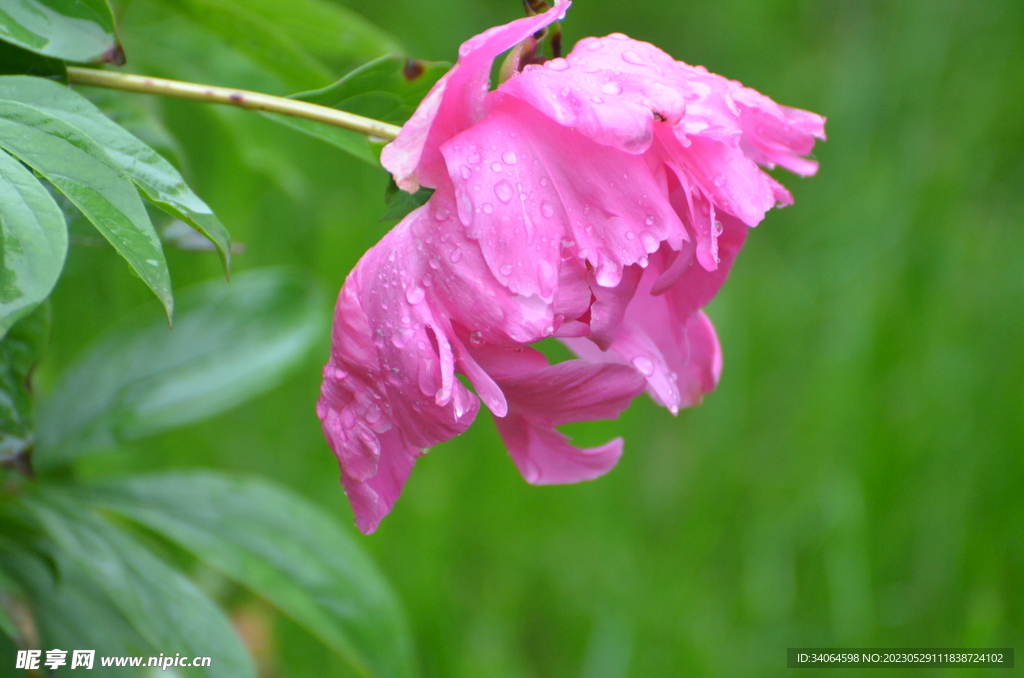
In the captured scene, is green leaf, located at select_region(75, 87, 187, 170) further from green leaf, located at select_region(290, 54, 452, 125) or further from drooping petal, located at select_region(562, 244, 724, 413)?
drooping petal, located at select_region(562, 244, 724, 413)

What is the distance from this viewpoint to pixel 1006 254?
122 cm

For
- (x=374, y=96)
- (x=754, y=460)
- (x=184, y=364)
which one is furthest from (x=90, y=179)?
(x=754, y=460)

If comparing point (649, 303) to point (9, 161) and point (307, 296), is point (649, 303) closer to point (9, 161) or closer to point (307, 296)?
point (9, 161)

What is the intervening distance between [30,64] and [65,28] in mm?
21

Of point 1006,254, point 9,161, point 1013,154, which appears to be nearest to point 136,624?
point 9,161

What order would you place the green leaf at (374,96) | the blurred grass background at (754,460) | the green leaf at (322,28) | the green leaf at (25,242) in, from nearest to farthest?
the green leaf at (25,242)
the green leaf at (374,96)
the green leaf at (322,28)
the blurred grass background at (754,460)

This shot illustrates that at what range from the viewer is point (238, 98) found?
0.31 meters

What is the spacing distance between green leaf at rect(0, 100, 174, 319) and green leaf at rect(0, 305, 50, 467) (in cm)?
10

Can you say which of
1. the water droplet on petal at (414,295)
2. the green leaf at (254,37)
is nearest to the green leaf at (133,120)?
Answer: the green leaf at (254,37)

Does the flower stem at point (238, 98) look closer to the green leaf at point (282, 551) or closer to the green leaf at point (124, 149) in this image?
the green leaf at point (124, 149)

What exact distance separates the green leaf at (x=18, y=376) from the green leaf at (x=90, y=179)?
99 mm

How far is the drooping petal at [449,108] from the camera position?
276mm

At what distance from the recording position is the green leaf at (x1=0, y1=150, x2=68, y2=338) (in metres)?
0.23

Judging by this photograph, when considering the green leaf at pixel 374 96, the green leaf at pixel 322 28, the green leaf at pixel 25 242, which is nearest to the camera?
the green leaf at pixel 25 242
